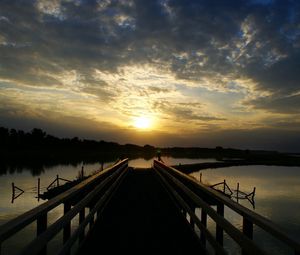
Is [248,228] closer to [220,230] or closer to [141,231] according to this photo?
[220,230]

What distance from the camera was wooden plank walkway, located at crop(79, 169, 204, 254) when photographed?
6293 millimetres

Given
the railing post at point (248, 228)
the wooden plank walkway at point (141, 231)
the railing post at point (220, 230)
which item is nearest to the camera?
the railing post at point (248, 228)

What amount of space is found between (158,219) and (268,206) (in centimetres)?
3071

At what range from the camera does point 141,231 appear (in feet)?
24.9

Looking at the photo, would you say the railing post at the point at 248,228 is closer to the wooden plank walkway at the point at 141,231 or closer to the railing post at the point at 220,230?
the railing post at the point at 220,230

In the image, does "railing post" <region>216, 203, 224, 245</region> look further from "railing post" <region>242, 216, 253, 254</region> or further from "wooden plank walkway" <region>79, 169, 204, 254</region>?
"railing post" <region>242, 216, 253, 254</region>

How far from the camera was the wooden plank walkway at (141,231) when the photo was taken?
6.29 m

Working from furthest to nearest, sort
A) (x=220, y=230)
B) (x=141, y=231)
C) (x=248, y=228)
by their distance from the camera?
(x=141, y=231) → (x=220, y=230) → (x=248, y=228)

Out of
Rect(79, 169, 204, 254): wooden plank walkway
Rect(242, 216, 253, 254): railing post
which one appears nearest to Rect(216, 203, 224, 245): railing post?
Rect(79, 169, 204, 254): wooden plank walkway

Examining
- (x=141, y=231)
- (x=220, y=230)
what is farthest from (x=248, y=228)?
(x=141, y=231)

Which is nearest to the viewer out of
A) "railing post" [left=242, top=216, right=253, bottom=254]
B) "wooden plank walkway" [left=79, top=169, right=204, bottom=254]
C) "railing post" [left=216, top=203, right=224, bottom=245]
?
"railing post" [left=242, top=216, right=253, bottom=254]

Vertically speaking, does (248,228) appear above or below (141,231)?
above

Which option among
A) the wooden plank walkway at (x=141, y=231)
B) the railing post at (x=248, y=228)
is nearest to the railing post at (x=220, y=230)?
the wooden plank walkway at (x=141, y=231)

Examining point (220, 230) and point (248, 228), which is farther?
point (220, 230)
